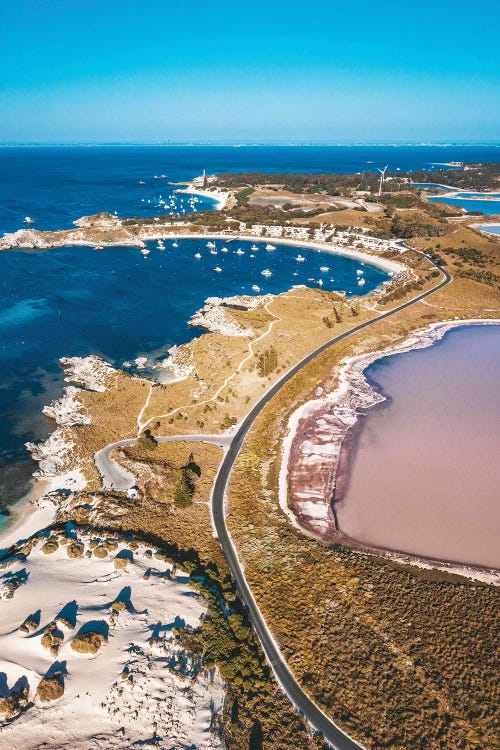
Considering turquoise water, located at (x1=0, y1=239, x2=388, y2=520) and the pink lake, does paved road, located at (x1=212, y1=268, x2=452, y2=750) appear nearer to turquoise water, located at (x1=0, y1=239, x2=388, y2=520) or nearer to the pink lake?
the pink lake

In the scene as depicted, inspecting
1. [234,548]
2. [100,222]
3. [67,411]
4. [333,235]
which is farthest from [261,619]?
[100,222]

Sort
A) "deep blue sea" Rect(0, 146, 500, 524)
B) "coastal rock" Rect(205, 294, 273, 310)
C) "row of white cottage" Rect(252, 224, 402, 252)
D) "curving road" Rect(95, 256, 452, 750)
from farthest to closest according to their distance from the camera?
"row of white cottage" Rect(252, 224, 402, 252) < "coastal rock" Rect(205, 294, 273, 310) < "deep blue sea" Rect(0, 146, 500, 524) < "curving road" Rect(95, 256, 452, 750)

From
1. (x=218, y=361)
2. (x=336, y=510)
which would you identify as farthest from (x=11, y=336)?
(x=336, y=510)

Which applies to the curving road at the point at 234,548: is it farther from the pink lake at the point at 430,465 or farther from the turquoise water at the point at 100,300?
the pink lake at the point at 430,465

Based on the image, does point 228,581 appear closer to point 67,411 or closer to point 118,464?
point 118,464

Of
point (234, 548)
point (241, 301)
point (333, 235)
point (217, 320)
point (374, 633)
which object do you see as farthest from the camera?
point (333, 235)

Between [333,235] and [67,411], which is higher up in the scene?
[333,235]

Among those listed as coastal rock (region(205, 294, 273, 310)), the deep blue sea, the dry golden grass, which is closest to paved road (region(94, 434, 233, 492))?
the deep blue sea

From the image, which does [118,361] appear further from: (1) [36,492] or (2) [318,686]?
(2) [318,686]
